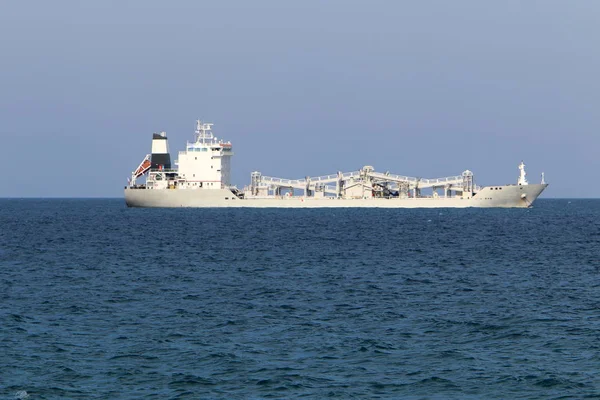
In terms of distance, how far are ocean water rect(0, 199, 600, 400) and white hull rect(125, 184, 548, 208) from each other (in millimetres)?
66502

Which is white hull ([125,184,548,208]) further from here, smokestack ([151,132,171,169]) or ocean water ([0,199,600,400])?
ocean water ([0,199,600,400])

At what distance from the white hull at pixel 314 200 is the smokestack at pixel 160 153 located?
286 inches

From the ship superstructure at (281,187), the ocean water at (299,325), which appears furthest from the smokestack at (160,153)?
the ocean water at (299,325)

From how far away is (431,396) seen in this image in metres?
17.7

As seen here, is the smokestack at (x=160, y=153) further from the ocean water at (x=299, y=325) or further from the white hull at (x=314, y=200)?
the ocean water at (x=299, y=325)

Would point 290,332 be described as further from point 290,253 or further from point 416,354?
point 290,253

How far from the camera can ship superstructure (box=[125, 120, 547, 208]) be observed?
376ft

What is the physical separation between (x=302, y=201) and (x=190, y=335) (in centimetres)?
9647

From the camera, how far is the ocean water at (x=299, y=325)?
18.5 meters

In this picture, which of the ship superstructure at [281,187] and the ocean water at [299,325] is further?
the ship superstructure at [281,187]

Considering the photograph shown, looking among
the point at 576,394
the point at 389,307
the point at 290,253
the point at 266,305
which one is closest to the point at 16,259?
the point at 290,253

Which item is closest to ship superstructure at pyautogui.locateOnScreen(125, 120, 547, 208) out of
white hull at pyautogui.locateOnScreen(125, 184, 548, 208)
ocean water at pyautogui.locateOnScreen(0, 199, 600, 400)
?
white hull at pyautogui.locateOnScreen(125, 184, 548, 208)

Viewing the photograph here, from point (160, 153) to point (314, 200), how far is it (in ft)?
79.3

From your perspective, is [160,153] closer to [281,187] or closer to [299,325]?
[281,187]
